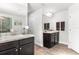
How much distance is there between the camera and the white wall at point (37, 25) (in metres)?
1.56

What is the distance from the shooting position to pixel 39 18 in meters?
1.64

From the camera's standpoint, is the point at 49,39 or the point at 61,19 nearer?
the point at 61,19

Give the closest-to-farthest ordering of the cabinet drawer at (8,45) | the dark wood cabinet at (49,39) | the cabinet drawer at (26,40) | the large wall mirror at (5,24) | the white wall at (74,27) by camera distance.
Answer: the cabinet drawer at (8,45) < the large wall mirror at (5,24) < the white wall at (74,27) < the cabinet drawer at (26,40) < the dark wood cabinet at (49,39)

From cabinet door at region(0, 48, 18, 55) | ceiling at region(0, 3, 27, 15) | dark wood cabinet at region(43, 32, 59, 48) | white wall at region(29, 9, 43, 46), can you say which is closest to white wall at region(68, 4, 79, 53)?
dark wood cabinet at region(43, 32, 59, 48)

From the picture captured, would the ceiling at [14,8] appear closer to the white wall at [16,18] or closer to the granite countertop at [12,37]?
the white wall at [16,18]

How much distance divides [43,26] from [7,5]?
781 millimetres

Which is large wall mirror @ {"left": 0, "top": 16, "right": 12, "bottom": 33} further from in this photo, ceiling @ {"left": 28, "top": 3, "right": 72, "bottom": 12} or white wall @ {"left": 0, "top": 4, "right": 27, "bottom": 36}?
ceiling @ {"left": 28, "top": 3, "right": 72, "bottom": 12}

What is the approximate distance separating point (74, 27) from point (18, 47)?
3.66 feet

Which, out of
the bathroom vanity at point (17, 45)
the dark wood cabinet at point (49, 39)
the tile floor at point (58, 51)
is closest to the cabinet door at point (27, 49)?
the bathroom vanity at point (17, 45)

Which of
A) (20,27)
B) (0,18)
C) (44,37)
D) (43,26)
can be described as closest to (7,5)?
(0,18)

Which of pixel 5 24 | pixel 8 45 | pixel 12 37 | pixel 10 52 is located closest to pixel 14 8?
pixel 5 24

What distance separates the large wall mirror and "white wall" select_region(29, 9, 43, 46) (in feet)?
1.27

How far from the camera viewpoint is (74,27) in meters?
1.50

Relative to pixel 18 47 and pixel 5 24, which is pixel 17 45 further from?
pixel 5 24
